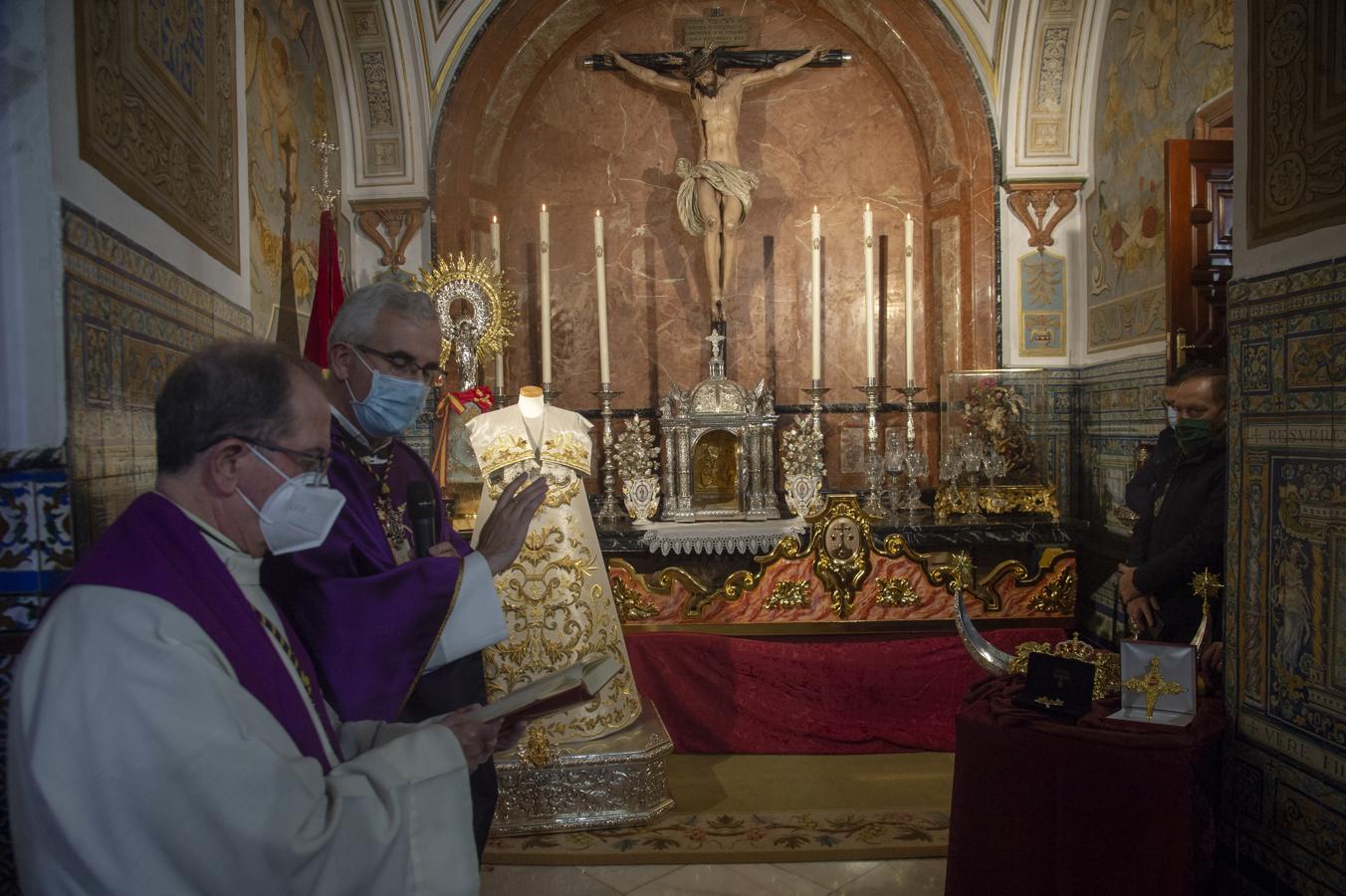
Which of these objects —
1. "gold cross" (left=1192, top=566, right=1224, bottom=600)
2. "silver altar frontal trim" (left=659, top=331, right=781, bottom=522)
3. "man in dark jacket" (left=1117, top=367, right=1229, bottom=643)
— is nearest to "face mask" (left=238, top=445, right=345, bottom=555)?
"gold cross" (left=1192, top=566, right=1224, bottom=600)

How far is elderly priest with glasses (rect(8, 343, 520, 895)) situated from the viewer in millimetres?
1183

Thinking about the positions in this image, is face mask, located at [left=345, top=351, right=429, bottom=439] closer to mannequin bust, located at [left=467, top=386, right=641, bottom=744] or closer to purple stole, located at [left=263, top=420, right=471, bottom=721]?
purple stole, located at [left=263, top=420, right=471, bottom=721]

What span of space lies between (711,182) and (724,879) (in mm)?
4555

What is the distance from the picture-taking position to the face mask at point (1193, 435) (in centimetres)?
330

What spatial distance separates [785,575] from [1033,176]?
11.3 feet

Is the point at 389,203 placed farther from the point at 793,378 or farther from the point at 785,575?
the point at 785,575

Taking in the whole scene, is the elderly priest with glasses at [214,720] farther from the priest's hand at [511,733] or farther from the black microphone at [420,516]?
the black microphone at [420,516]

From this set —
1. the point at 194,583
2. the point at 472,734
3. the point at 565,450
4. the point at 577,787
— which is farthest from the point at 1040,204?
the point at 194,583

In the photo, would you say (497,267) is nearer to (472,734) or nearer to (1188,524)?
(1188,524)

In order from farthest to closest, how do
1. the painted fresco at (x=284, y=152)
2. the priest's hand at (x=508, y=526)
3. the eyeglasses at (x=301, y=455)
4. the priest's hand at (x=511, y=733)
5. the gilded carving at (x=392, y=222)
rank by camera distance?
the gilded carving at (x=392, y=222)
the painted fresco at (x=284, y=152)
the priest's hand at (x=508, y=526)
the priest's hand at (x=511, y=733)
the eyeglasses at (x=301, y=455)

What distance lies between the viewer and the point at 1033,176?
20.5ft

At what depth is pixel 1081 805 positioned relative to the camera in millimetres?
2467

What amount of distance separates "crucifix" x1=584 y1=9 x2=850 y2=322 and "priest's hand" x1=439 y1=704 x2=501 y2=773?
4.99m

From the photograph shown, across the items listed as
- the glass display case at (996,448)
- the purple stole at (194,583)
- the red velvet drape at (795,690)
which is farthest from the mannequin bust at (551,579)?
the glass display case at (996,448)
